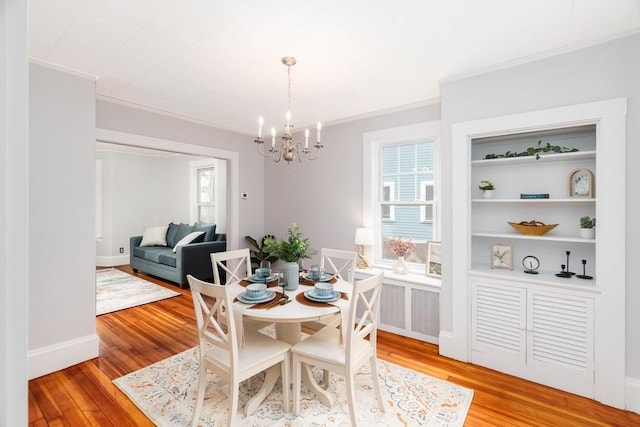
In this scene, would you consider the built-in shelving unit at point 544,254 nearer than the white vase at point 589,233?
Yes

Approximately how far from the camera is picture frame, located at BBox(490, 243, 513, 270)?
9.14 ft

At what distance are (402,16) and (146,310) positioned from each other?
442 centimetres

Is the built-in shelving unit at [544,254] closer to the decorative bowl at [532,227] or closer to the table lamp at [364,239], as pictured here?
the decorative bowl at [532,227]

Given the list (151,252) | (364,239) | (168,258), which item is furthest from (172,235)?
(364,239)

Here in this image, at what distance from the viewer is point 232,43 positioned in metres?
2.18

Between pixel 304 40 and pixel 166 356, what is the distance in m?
3.01

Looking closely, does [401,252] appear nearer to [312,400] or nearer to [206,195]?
[312,400]

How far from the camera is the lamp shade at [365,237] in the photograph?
369 cm

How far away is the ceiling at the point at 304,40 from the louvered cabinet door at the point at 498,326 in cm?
192

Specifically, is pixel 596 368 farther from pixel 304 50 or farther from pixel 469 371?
pixel 304 50

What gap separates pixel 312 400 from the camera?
7.34 ft

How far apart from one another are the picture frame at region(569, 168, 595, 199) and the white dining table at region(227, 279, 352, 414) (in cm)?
202

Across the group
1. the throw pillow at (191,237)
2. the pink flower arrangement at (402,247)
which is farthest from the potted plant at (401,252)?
the throw pillow at (191,237)

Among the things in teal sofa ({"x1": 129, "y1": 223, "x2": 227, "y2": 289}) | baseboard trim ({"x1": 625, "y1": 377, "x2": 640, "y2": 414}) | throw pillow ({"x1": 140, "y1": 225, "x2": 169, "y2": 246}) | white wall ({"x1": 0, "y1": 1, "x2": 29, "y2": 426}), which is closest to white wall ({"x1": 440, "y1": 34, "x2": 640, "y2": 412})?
baseboard trim ({"x1": 625, "y1": 377, "x2": 640, "y2": 414})
